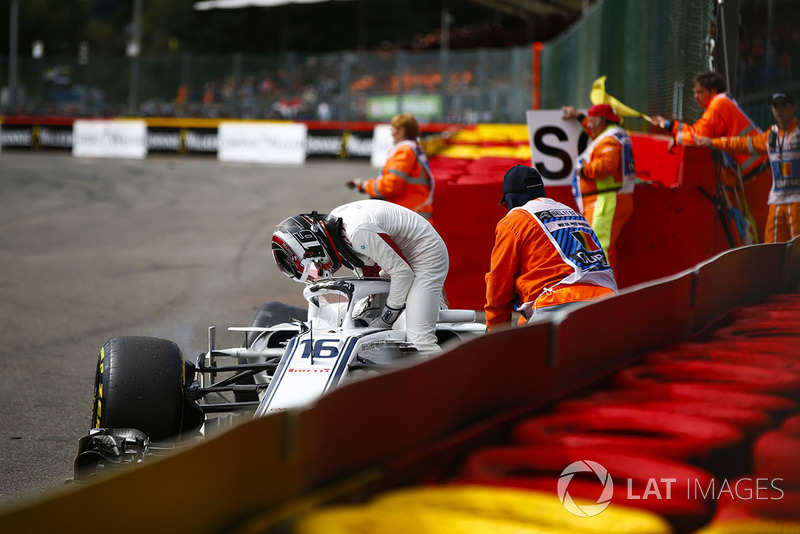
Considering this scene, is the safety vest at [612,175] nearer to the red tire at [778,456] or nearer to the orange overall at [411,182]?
the orange overall at [411,182]

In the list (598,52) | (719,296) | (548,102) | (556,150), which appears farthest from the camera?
(548,102)

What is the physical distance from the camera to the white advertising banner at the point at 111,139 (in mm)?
27469

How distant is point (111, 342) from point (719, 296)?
3029mm

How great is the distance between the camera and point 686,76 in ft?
28.0

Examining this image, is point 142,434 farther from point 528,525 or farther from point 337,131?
point 337,131

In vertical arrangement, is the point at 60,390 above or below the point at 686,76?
below

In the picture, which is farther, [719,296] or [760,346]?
[719,296]

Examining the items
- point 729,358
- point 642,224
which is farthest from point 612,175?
point 729,358

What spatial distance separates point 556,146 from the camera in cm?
806

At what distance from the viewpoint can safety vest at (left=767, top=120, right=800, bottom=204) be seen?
627 cm

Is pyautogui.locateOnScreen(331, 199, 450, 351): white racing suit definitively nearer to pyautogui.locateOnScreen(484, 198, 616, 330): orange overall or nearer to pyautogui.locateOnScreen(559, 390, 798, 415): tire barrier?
pyautogui.locateOnScreen(484, 198, 616, 330): orange overall

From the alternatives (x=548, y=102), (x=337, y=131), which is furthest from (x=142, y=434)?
(x=337, y=131)

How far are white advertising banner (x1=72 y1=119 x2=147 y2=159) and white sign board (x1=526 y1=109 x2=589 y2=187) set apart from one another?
21.2 m

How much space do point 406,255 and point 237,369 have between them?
1164 mm
